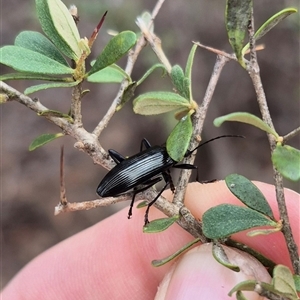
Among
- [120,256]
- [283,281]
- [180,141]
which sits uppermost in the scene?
[180,141]

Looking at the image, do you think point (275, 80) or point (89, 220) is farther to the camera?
point (275, 80)

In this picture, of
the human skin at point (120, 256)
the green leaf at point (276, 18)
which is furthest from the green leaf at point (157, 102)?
the human skin at point (120, 256)

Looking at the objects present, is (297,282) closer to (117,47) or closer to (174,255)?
(174,255)

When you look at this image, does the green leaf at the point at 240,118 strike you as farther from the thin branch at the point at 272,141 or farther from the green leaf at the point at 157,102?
the green leaf at the point at 157,102

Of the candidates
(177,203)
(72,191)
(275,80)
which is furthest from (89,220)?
(177,203)

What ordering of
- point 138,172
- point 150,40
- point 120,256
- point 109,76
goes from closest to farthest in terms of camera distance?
point 109,76 < point 150,40 < point 138,172 < point 120,256

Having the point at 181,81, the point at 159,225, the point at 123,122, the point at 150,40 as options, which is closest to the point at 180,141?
the point at 181,81

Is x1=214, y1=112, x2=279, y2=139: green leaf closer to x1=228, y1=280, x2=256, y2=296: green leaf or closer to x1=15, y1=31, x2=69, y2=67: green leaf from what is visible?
x1=228, y1=280, x2=256, y2=296: green leaf

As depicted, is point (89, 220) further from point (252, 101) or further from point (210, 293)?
point (210, 293)
